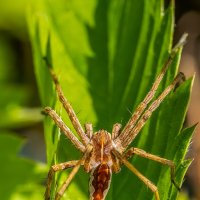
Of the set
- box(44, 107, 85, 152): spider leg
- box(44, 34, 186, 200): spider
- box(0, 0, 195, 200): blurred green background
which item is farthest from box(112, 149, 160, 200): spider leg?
box(0, 0, 195, 200): blurred green background

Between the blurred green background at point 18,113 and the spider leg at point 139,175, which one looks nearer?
the spider leg at point 139,175

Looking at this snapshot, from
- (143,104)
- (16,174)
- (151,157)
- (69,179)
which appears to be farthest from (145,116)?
(16,174)

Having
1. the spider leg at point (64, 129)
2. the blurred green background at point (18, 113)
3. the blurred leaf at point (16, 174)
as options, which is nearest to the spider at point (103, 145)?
the spider leg at point (64, 129)

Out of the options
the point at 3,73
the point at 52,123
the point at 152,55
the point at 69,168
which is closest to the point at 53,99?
the point at 52,123

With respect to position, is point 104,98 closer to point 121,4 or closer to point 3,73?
point 121,4

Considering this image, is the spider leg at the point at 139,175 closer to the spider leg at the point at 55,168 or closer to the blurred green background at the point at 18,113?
the spider leg at the point at 55,168

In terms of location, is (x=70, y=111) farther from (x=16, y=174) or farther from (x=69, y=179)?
(x=16, y=174)

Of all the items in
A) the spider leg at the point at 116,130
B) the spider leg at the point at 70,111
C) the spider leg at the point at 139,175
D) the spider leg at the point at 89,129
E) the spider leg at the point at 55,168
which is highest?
the spider leg at the point at 70,111
